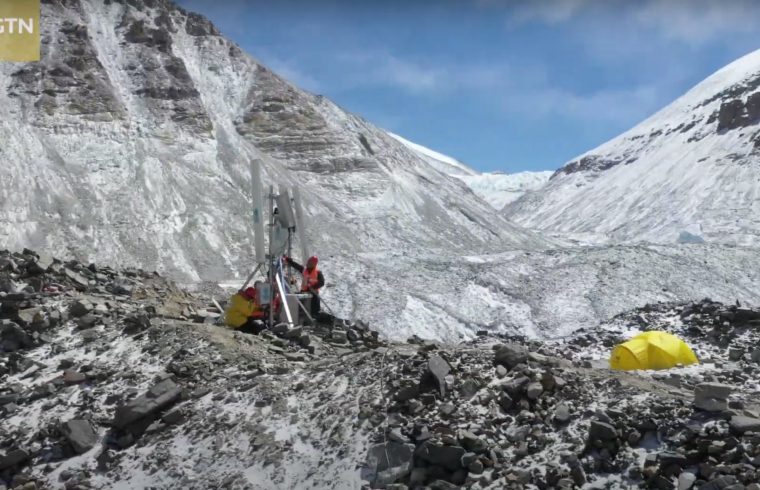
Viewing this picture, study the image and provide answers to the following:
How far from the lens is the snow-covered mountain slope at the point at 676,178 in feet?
241

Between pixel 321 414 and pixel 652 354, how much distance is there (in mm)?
6602

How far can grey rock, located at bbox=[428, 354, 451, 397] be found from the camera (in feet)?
23.2

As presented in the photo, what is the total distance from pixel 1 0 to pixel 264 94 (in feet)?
137

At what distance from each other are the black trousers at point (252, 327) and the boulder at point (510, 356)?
4816mm

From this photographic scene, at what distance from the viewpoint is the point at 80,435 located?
7605 millimetres

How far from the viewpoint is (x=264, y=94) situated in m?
56.3

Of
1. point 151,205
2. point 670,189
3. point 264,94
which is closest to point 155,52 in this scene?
point 264,94

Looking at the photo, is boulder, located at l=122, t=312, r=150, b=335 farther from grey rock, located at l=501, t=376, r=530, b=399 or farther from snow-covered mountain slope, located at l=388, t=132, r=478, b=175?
snow-covered mountain slope, located at l=388, t=132, r=478, b=175

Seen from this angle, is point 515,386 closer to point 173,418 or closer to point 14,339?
point 173,418

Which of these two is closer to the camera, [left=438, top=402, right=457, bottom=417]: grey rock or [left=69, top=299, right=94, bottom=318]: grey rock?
[left=438, top=402, right=457, bottom=417]: grey rock

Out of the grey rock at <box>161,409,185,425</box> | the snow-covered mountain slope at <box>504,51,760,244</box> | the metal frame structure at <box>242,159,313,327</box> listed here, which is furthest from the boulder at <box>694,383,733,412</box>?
the snow-covered mountain slope at <box>504,51,760,244</box>

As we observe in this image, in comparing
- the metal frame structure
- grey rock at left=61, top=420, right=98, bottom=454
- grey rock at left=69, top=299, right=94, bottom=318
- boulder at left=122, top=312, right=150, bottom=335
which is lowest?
grey rock at left=61, top=420, right=98, bottom=454

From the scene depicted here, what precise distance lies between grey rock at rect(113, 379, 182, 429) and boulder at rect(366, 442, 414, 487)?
2595mm

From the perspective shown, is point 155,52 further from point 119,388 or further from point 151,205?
point 119,388
